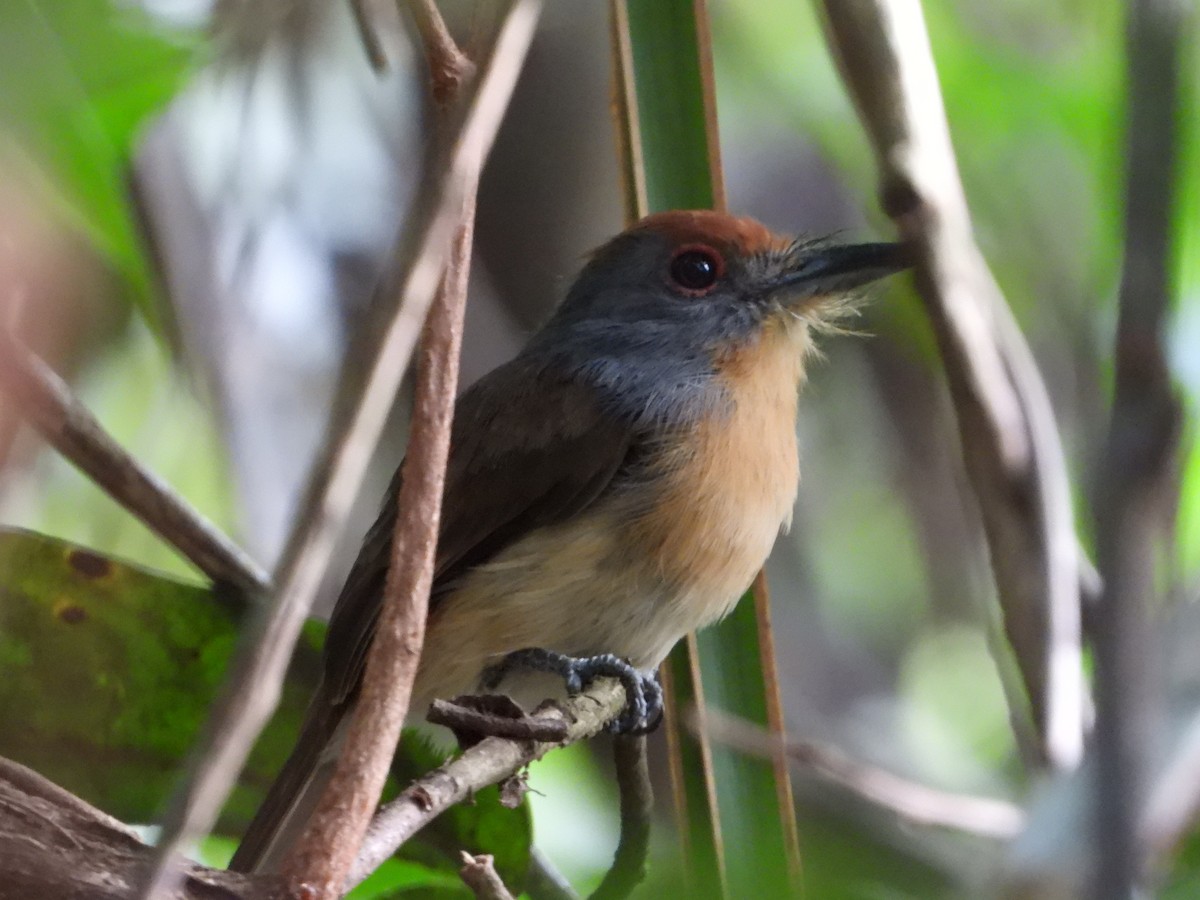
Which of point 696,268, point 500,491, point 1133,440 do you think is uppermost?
point 696,268

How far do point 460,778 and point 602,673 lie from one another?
2.44 ft

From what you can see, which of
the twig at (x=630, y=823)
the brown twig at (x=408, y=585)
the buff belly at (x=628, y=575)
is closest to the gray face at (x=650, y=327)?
the buff belly at (x=628, y=575)

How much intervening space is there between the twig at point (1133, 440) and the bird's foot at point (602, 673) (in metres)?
1.42

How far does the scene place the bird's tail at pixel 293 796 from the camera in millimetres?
1894

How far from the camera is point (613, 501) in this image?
2102mm

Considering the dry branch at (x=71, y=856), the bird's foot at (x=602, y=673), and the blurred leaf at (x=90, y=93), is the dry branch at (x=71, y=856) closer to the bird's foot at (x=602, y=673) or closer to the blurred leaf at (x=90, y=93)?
the blurred leaf at (x=90, y=93)

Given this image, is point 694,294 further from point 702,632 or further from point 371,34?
point 371,34

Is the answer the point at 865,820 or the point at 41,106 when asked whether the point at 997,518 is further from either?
the point at 865,820

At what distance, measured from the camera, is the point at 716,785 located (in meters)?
1.86

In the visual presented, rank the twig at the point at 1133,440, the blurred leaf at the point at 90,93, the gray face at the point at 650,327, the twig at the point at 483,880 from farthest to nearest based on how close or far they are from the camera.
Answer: the gray face at the point at 650,327 → the twig at the point at 483,880 → the blurred leaf at the point at 90,93 → the twig at the point at 1133,440

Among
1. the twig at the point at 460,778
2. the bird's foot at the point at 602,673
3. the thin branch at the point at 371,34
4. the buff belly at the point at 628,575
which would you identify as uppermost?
the thin branch at the point at 371,34

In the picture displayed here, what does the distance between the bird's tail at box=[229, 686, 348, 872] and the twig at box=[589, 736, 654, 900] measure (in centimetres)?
41

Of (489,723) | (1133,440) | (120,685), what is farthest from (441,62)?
(120,685)

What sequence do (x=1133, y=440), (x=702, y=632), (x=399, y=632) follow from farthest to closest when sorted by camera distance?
(x=702, y=632)
(x=399, y=632)
(x=1133, y=440)
